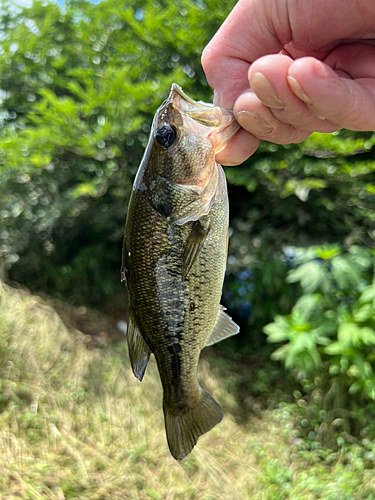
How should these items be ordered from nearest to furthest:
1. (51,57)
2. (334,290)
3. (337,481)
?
(337,481) → (334,290) → (51,57)

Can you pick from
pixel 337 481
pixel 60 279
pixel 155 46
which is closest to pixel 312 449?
pixel 337 481

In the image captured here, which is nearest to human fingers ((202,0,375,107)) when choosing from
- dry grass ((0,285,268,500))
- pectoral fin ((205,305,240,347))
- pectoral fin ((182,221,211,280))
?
pectoral fin ((182,221,211,280))

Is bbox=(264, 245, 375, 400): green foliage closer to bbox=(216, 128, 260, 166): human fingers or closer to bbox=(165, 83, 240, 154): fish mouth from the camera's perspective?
bbox=(216, 128, 260, 166): human fingers

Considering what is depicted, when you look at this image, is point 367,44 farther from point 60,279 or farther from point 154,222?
point 60,279

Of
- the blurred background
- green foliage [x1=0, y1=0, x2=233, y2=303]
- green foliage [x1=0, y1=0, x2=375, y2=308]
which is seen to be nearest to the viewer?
the blurred background

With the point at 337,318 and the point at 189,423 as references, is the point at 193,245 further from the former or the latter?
the point at 337,318

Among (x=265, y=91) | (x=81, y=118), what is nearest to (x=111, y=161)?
(x=81, y=118)

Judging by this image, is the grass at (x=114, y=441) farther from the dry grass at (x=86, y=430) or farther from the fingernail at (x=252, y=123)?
the fingernail at (x=252, y=123)
